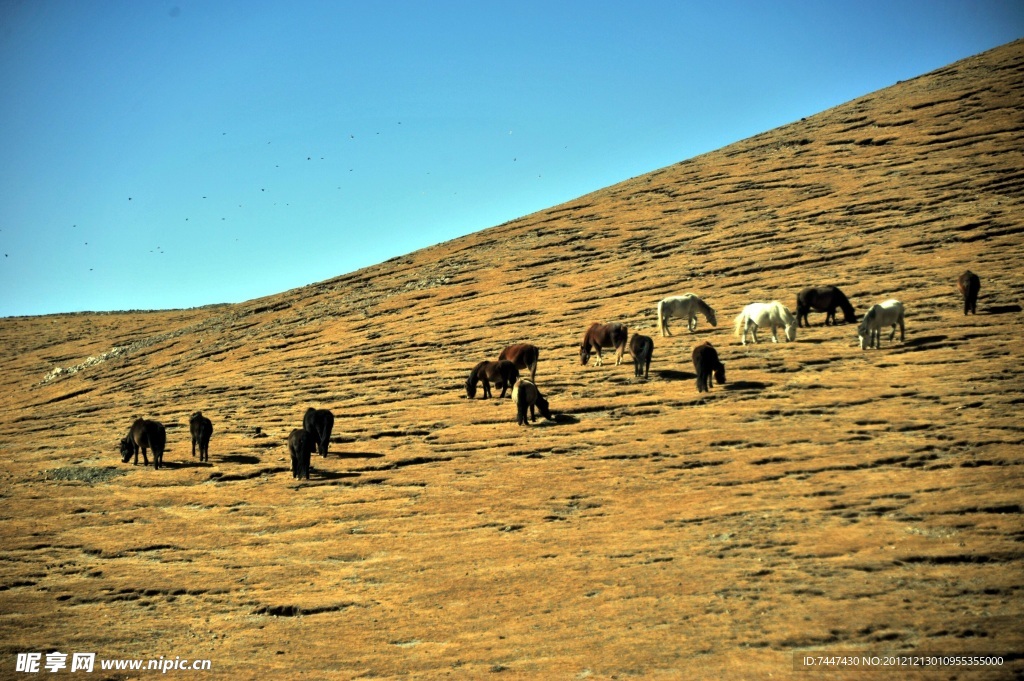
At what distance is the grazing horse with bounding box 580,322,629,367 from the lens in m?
27.8

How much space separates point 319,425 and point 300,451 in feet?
5.95

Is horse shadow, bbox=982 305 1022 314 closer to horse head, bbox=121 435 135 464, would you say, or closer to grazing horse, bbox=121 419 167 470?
grazing horse, bbox=121 419 167 470

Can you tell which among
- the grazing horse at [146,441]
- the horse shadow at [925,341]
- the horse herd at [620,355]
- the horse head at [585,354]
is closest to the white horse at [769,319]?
the horse herd at [620,355]

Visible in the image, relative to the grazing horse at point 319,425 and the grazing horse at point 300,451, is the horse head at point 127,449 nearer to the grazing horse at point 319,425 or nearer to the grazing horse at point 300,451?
the grazing horse at point 319,425

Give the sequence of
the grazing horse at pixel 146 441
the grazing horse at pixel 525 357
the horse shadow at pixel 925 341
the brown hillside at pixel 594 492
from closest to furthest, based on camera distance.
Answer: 1. the brown hillside at pixel 594 492
2. the horse shadow at pixel 925 341
3. the grazing horse at pixel 146 441
4. the grazing horse at pixel 525 357

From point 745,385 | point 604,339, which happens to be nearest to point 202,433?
point 604,339

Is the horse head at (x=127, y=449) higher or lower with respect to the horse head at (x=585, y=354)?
lower

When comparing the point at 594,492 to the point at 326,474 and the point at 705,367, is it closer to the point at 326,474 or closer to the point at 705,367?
the point at 705,367

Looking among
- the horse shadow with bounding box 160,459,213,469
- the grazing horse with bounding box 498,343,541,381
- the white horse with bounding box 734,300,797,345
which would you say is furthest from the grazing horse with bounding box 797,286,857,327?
the horse shadow with bounding box 160,459,213,469

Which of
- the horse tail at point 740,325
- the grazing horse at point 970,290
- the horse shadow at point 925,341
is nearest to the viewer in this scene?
the horse shadow at point 925,341

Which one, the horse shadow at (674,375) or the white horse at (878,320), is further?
→ the horse shadow at (674,375)

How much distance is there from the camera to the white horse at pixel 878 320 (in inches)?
943

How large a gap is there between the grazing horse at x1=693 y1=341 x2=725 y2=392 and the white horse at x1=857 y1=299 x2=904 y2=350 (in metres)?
4.31

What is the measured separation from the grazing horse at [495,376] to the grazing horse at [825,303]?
30.3ft
